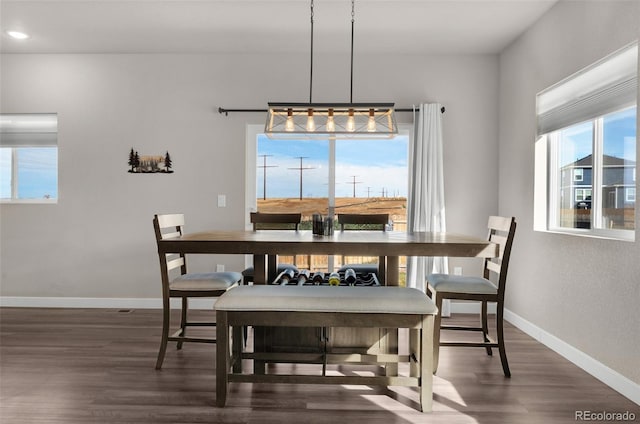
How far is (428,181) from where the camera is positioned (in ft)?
14.3

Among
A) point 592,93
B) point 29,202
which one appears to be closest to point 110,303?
point 29,202

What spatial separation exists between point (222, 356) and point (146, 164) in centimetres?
294

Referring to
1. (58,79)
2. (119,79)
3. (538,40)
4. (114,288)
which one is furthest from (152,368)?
(538,40)

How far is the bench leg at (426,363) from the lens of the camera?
223 centimetres

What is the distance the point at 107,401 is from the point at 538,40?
405cm

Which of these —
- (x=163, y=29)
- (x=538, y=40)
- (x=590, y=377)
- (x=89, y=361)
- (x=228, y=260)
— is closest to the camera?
(x=590, y=377)

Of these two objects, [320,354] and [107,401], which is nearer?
[107,401]

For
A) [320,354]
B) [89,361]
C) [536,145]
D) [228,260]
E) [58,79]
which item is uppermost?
[58,79]

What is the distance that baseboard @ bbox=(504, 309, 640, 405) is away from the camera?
8.03ft

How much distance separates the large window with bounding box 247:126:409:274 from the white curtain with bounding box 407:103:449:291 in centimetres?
23

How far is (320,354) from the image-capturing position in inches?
99.8

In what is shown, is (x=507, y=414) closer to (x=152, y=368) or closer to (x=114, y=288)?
(x=152, y=368)

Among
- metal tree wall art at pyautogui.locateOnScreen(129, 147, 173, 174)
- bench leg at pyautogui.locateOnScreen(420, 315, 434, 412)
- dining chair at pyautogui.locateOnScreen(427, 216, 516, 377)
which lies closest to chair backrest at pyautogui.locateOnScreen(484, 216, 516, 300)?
dining chair at pyautogui.locateOnScreen(427, 216, 516, 377)

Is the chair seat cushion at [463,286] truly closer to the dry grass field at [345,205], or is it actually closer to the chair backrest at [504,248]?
the chair backrest at [504,248]
